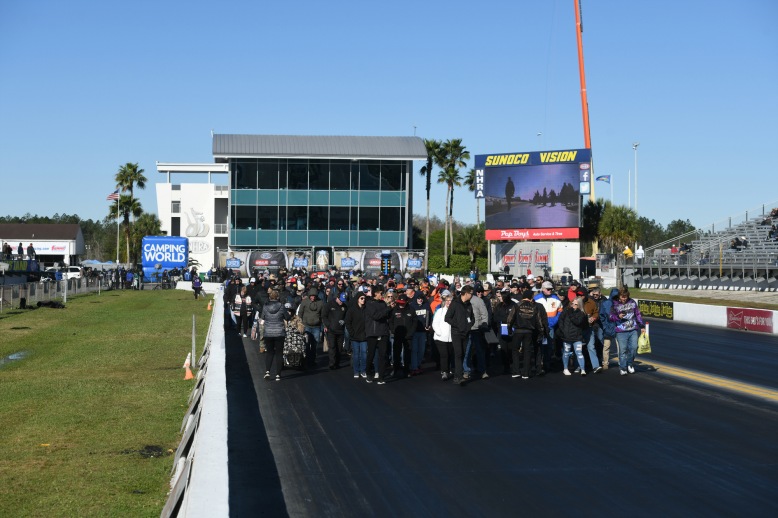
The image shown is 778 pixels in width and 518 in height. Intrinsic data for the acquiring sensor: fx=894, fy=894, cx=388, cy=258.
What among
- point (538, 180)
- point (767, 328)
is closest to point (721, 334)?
point (767, 328)

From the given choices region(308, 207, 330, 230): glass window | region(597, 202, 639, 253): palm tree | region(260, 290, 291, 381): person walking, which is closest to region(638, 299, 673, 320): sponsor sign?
region(260, 290, 291, 381): person walking

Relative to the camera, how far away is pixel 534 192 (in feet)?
222

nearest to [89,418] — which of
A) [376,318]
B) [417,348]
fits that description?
[376,318]

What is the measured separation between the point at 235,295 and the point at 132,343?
4.52 metres

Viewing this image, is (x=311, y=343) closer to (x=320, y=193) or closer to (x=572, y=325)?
(x=572, y=325)

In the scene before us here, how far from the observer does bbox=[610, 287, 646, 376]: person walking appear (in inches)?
738

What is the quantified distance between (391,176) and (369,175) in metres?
2.10

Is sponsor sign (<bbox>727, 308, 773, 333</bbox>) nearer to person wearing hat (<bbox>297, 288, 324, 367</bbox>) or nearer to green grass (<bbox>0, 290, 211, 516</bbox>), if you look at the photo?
person wearing hat (<bbox>297, 288, 324, 367</bbox>)

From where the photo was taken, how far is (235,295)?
30203mm

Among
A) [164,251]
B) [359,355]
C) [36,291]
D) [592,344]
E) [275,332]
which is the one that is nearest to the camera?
[275,332]

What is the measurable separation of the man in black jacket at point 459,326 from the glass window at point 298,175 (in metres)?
66.9

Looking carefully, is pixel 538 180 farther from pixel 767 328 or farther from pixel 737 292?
pixel 767 328

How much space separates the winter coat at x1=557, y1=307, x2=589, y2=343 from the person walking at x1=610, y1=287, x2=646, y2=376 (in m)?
0.74

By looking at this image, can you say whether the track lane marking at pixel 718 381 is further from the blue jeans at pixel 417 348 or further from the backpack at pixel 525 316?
the blue jeans at pixel 417 348
